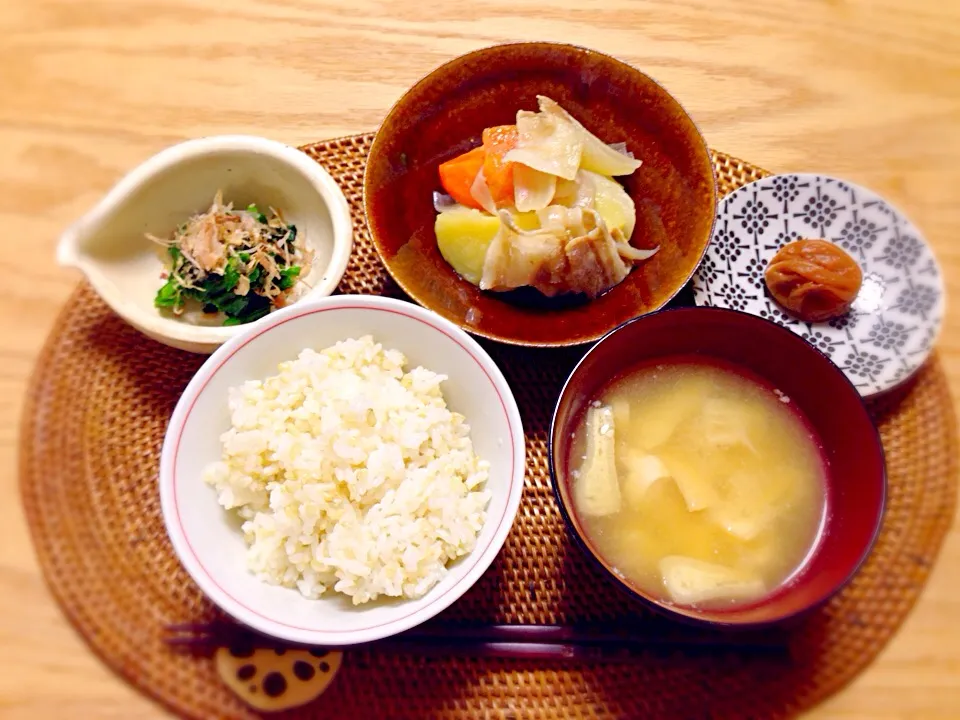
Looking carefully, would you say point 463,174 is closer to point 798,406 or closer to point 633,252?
point 633,252

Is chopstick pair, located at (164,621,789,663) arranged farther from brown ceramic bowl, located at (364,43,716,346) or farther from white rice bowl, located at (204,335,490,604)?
brown ceramic bowl, located at (364,43,716,346)

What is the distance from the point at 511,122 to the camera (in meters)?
1.96

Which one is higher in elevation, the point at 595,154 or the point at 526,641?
the point at 595,154

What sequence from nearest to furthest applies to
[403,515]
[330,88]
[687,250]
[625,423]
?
[403,515] → [625,423] → [687,250] → [330,88]

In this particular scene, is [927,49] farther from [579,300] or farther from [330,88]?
[330,88]

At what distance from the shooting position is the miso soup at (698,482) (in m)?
1.49

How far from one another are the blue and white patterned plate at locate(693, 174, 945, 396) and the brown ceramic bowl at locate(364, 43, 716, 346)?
19cm

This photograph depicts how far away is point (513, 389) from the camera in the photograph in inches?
71.3

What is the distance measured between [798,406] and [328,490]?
1.08 metres

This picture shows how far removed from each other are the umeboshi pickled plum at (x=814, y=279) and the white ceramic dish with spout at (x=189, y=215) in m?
1.17

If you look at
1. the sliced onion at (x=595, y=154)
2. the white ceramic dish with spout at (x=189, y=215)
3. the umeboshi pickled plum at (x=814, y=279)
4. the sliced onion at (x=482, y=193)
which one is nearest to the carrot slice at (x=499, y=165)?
the sliced onion at (x=482, y=193)

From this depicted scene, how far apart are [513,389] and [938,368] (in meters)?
1.14

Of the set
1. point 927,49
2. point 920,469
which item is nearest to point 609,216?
Result: point 920,469

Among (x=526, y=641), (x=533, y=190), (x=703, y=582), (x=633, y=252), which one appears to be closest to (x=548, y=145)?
(x=533, y=190)
